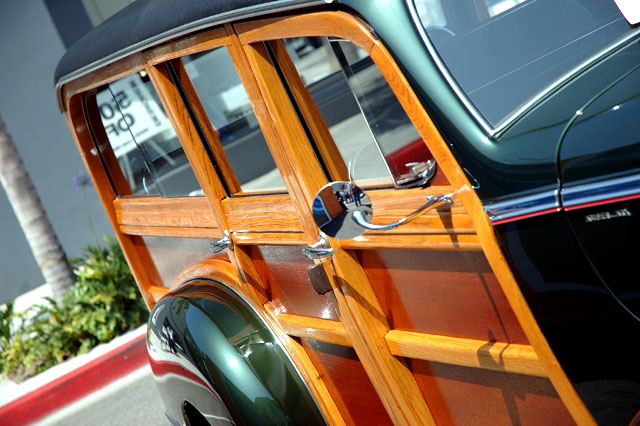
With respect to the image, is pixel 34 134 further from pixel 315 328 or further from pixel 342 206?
pixel 342 206

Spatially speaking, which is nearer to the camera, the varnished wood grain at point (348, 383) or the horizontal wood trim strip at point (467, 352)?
the horizontal wood trim strip at point (467, 352)

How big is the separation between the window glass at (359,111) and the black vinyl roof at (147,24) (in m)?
0.16

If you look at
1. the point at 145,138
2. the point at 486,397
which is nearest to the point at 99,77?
the point at 145,138

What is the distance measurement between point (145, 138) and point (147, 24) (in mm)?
609

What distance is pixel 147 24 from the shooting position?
7.18 feet

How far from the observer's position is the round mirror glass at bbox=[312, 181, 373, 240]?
58.7 inches

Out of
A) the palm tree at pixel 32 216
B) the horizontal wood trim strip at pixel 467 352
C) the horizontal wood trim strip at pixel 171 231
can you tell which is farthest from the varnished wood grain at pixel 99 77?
the palm tree at pixel 32 216

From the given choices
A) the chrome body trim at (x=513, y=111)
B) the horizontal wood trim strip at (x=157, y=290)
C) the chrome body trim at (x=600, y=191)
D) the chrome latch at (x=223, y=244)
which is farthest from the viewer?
the horizontal wood trim strip at (x=157, y=290)

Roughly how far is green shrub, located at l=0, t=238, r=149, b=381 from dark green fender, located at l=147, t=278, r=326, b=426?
10.0 feet

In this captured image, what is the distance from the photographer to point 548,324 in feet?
4.52

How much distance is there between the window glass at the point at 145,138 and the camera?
8.16 feet

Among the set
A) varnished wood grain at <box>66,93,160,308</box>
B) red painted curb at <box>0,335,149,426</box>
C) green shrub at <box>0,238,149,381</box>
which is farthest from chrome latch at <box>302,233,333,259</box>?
green shrub at <box>0,238,149,381</box>

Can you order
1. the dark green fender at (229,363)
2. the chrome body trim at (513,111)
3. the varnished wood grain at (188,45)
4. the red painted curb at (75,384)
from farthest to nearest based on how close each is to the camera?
1. the red painted curb at (75,384)
2. the dark green fender at (229,363)
3. the varnished wood grain at (188,45)
4. the chrome body trim at (513,111)

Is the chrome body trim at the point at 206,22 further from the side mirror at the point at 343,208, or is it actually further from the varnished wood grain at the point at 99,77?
the side mirror at the point at 343,208
